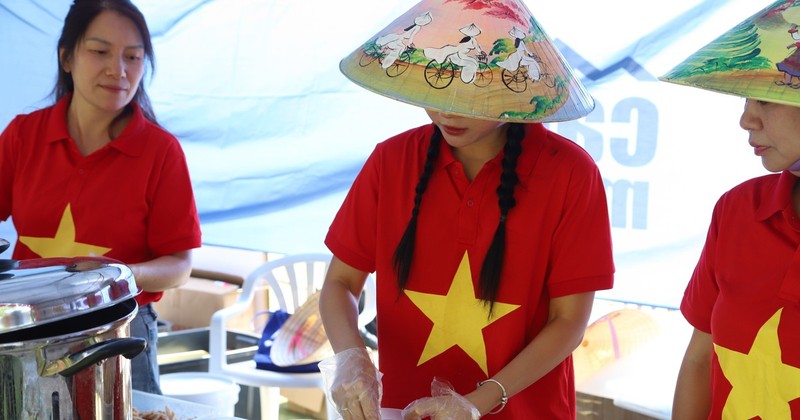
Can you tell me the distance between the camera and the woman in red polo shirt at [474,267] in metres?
1.42

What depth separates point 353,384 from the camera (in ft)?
4.54

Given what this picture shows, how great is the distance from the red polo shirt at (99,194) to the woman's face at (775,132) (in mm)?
1280

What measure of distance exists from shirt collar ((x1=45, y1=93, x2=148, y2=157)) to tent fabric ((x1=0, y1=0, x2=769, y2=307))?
796 millimetres

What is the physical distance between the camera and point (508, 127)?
1522 mm

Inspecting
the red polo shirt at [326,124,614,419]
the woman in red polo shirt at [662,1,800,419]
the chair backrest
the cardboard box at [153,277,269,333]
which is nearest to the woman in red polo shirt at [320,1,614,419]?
the red polo shirt at [326,124,614,419]

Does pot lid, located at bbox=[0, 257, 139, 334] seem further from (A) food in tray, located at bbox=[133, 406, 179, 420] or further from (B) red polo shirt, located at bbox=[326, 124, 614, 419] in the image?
(B) red polo shirt, located at bbox=[326, 124, 614, 419]

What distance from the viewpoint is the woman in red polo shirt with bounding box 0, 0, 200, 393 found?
1951 millimetres

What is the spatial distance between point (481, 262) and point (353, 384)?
0.96 feet

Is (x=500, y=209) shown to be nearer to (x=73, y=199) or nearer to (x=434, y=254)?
(x=434, y=254)

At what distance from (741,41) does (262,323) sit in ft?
8.40

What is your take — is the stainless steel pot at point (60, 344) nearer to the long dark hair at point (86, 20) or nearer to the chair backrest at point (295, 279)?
the long dark hair at point (86, 20)

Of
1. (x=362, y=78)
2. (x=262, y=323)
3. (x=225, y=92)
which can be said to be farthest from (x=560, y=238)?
(x=262, y=323)

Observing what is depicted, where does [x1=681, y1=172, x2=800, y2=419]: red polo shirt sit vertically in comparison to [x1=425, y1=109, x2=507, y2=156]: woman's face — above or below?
below

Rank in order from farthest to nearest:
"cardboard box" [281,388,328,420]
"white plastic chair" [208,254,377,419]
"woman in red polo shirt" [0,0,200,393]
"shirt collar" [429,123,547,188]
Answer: "cardboard box" [281,388,328,420] → "white plastic chair" [208,254,377,419] → "woman in red polo shirt" [0,0,200,393] → "shirt collar" [429,123,547,188]
